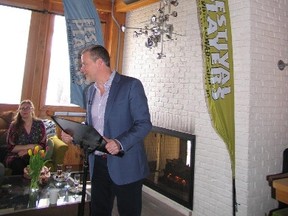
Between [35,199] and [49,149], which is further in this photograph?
[49,149]

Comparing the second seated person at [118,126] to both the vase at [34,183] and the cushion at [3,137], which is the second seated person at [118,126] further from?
the cushion at [3,137]

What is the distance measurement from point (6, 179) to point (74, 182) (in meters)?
0.69

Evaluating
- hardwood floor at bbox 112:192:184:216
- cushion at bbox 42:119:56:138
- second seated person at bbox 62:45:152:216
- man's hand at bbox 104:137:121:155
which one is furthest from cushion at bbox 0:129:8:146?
man's hand at bbox 104:137:121:155

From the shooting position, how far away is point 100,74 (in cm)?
175

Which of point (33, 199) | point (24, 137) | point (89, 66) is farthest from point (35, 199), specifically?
point (89, 66)

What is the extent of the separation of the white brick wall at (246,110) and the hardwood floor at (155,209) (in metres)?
0.31

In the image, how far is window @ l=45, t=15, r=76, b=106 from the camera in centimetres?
430

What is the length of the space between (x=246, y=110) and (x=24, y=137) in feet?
8.47

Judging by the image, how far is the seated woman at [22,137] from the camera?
10.4 ft

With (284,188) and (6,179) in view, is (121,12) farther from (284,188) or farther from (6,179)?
(284,188)

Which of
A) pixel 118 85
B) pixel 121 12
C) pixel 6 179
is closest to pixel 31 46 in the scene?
pixel 121 12

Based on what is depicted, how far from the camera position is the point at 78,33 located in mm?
3740

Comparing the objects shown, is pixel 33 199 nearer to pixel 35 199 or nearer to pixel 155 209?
pixel 35 199

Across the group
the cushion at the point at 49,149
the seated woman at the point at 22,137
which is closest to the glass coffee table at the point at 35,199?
the seated woman at the point at 22,137
